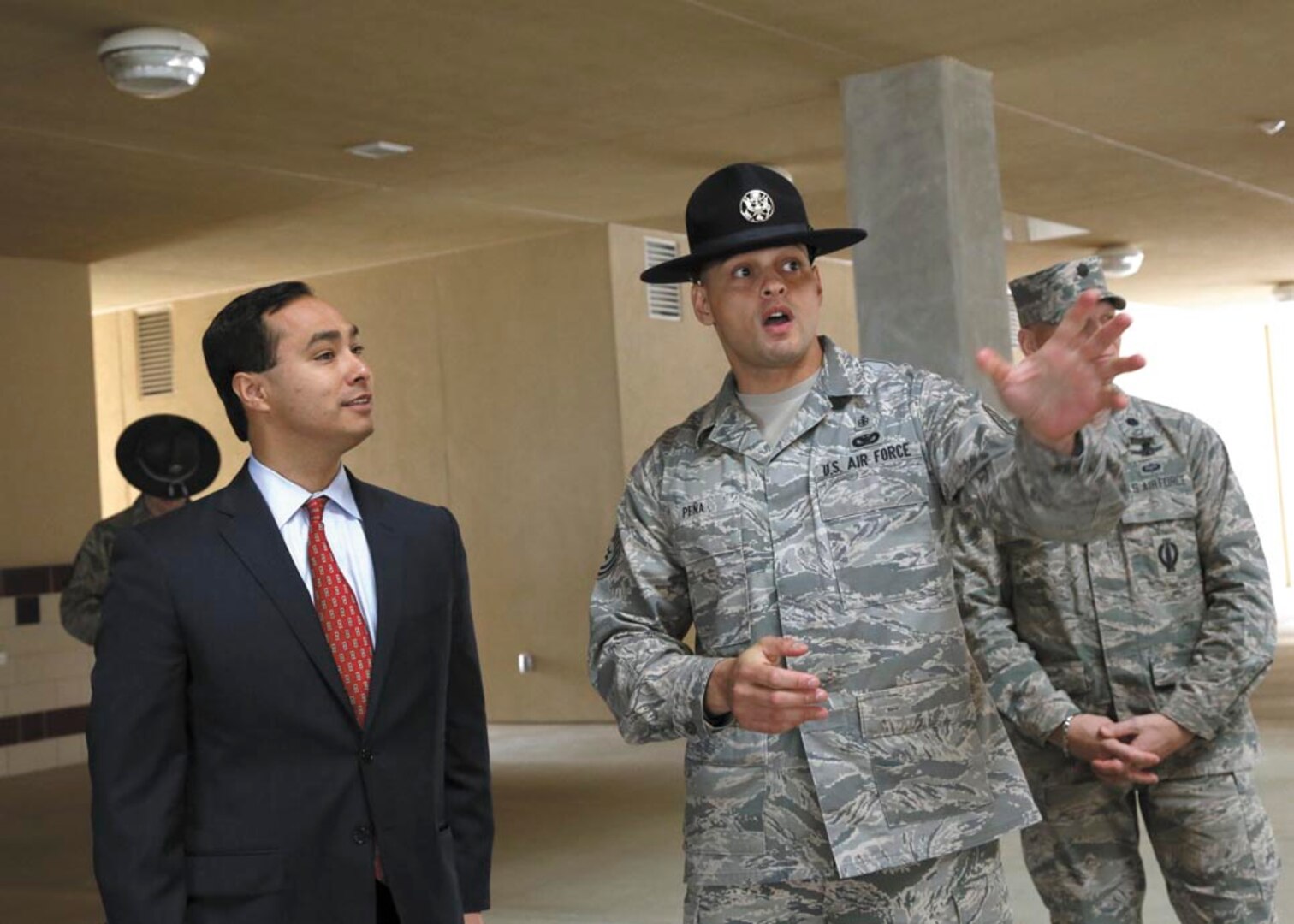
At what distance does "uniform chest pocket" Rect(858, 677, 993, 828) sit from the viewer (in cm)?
224

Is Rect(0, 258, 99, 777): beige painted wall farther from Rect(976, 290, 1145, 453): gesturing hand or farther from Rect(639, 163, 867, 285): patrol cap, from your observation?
Rect(976, 290, 1145, 453): gesturing hand

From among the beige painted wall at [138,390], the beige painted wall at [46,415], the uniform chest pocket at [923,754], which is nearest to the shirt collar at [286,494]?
the uniform chest pocket at [923,754]

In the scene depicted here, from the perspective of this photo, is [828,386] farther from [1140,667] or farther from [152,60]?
[152,60]

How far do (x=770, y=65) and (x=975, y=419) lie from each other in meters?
4.76

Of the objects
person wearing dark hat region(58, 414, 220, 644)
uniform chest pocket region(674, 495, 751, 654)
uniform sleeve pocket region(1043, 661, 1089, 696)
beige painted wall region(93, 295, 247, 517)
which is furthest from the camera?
beige painted wall region(93, 295, 247, 517)

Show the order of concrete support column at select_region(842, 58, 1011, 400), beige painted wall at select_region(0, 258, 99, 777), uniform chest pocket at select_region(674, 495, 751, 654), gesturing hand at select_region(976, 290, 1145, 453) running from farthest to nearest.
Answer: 1. beige painted wall at select_region(0, 258, 99, 777)
2. concrete support column at select_region(842, 58, 1011, 400)
3. uniform chest pocket at select_region(674, 495, 751, 654)
4. gesturing hand at select_region(976, 290, 1145, 453)

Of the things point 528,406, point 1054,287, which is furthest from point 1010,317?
point 1054,287

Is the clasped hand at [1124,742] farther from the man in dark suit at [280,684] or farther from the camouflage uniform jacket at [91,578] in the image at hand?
the camouflage uniform jacket at [91,578]

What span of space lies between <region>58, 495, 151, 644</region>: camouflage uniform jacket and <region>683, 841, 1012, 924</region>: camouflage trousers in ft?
16.1

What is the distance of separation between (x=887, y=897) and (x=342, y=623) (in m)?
0.84

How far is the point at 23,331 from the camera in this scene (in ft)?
33.1

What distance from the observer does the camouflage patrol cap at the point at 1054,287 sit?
3121mm

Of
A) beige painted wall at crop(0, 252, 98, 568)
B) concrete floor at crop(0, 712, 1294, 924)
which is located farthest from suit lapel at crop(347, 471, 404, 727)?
beige painted wall at crop(0, 252, 98, 568)

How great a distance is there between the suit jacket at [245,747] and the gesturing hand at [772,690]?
58 cm
